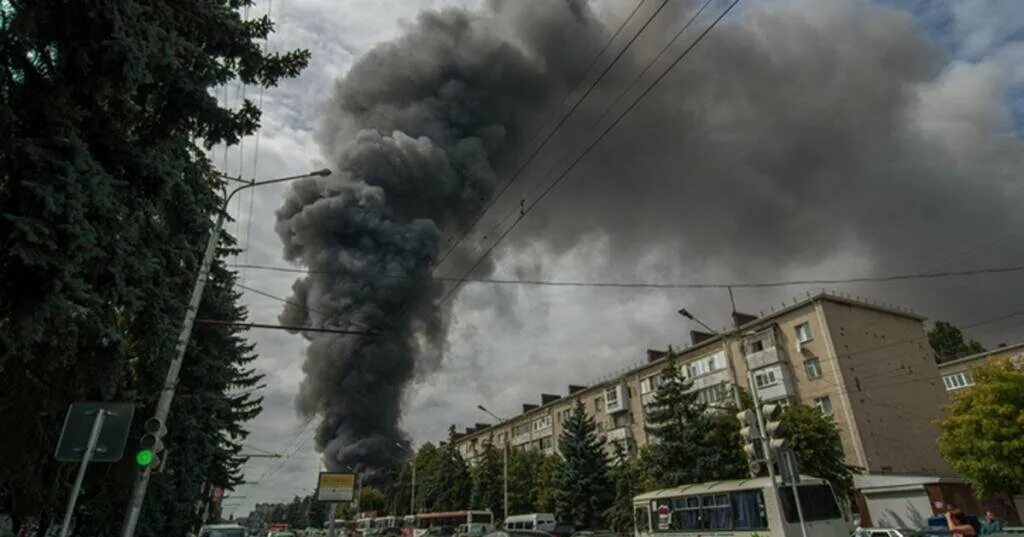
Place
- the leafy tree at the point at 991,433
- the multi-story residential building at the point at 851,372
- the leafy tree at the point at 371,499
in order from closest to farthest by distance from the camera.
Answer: the leafy tree at the point at 991,433 → the multi-story residential building at the point at 851,372 → the leafy tree at the point at 371,499

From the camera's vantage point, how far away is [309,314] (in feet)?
155

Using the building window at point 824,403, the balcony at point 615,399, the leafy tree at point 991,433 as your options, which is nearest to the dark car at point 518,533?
the leafy tree at point 991,433

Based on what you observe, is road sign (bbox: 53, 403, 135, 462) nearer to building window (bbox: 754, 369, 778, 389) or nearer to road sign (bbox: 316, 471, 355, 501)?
building window (bbox: 754, 369, 778, 389)

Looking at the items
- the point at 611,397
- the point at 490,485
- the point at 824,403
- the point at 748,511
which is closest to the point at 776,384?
the point at 824,403

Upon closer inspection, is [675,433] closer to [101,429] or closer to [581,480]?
[581,480]

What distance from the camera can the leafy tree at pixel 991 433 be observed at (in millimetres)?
24766

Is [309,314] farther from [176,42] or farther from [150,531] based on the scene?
[176,42]

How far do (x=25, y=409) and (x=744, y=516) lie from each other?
15626mm

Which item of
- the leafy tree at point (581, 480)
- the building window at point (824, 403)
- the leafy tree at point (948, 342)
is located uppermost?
the leafy tree at point (948, 342)

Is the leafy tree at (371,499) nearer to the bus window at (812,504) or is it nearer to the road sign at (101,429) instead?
the bus window at (812,504)

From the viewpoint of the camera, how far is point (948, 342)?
5947 cm

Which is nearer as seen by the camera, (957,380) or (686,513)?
(686,513)

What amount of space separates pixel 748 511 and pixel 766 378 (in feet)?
77.8

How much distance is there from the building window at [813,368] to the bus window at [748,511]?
2245cm
